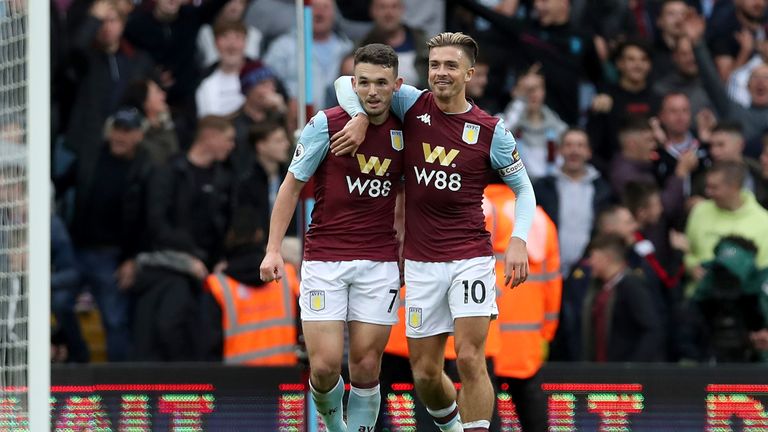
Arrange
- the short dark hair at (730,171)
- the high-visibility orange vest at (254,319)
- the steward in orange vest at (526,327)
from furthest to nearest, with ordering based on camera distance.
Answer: the short dark hair at (730,171) < the high-visibility orange vest at (254,319) < the steward in orange vest at (526,327)

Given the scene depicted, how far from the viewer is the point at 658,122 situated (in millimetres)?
13836

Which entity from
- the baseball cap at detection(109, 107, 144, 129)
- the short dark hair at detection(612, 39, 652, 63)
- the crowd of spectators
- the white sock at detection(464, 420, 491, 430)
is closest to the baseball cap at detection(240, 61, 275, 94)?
the crowd of spectators

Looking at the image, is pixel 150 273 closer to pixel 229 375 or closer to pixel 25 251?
pixel 229 375

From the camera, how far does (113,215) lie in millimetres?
13234

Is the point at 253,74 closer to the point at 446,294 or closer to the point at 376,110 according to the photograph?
the point at 376,110

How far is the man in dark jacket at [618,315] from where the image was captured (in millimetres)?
12352

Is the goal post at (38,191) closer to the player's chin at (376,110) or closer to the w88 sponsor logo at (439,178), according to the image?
the player's chin at (376,110)

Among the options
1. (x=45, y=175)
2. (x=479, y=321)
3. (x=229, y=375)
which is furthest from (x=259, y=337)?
(x=45, y=175)

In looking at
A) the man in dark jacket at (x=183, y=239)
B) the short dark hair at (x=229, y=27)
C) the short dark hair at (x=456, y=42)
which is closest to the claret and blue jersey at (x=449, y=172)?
the short dark hair at (x=456, y=42)

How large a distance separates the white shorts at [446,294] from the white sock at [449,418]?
0.51 meters

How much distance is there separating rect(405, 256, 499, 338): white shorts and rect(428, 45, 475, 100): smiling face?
0.98 metres

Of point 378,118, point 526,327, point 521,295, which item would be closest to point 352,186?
point 378,118

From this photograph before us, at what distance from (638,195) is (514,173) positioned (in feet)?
13.6

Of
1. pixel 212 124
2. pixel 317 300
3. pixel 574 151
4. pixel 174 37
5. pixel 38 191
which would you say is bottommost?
pixel 317 300
